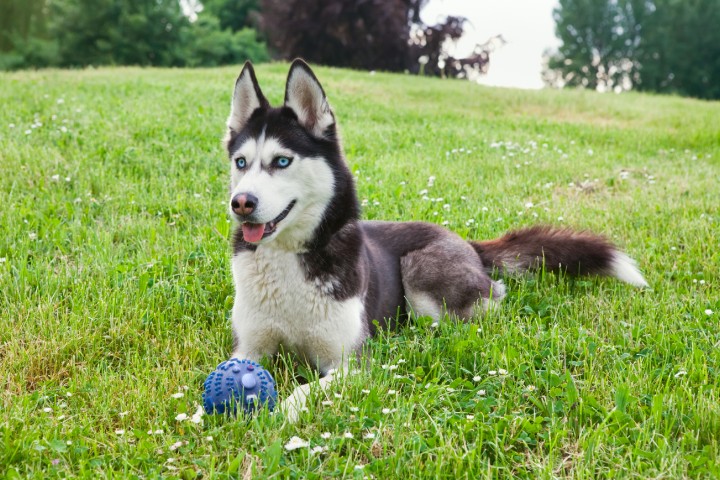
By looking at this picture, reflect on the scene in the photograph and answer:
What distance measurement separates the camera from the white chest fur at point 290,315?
12.4 feet

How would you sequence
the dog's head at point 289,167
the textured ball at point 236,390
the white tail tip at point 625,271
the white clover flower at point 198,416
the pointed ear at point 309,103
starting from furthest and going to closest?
the white tail tip at point 625,271
the pointed ear at point 309,103
the dog's head at point 289,167
the textured ball at point 236,390
the white clover flower at point 198,416

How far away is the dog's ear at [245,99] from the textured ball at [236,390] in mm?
1610

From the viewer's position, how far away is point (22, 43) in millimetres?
31578

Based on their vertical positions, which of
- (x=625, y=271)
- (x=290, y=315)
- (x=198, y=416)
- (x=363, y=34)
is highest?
(x=363, y=34)

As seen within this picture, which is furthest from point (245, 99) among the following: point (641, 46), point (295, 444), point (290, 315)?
point (641, 46)

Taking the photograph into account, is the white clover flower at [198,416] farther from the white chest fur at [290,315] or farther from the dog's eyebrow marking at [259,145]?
the dog's eyebrow marking at [259,145]

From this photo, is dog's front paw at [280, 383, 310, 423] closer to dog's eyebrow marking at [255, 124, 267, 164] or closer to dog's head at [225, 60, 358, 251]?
dog's head at [225, 60, 358, 251]

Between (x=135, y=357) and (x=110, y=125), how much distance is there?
20.7 ft

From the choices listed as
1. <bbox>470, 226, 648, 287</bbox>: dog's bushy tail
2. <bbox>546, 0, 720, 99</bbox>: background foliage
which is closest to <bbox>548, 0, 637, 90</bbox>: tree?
<bbox>546, 0, 720, 99</bbox>: background foliage

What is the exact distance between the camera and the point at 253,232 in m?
3.64

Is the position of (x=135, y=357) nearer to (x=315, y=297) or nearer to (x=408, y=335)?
(x=315, y=297)

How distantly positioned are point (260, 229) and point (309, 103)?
898 mm

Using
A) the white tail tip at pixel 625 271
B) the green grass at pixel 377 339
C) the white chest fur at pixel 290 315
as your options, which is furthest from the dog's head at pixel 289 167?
the white tail tip at pixel 625 271

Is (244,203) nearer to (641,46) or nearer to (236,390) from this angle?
(236,390)
